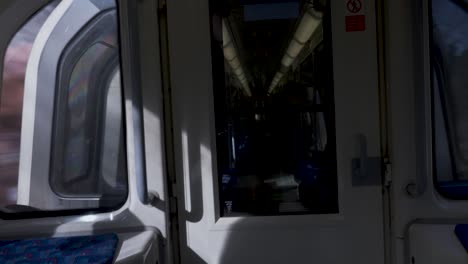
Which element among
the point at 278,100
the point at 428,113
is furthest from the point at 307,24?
the point at 428,113

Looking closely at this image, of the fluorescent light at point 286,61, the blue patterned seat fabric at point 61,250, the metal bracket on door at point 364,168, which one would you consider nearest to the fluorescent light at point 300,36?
the fluorescent light at point 286,61

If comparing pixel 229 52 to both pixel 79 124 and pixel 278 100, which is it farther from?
pixel 79 124

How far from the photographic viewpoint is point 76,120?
2.08 m

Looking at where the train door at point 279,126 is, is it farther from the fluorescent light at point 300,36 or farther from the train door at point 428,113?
the train door at point 428,113

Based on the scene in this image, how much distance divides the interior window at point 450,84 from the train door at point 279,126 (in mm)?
271

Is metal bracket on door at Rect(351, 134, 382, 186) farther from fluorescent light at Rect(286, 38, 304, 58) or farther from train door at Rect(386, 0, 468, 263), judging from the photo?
fluorescent light at Rect(286, 38, 304, 58)

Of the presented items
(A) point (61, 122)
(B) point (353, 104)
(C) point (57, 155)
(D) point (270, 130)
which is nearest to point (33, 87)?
(A) point (61, 122)

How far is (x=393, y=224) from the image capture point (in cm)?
202

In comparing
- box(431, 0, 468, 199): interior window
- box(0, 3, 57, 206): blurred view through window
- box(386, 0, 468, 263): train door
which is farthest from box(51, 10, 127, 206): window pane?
box(431, 0, 468, 199): interior window

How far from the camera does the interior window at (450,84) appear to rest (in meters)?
1.94

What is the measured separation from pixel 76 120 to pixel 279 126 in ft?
3.30

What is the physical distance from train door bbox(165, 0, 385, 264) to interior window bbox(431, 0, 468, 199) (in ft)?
0.89

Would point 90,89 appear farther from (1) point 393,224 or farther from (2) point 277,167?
(1) point 393,224

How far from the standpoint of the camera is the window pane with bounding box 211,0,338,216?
2.01m
